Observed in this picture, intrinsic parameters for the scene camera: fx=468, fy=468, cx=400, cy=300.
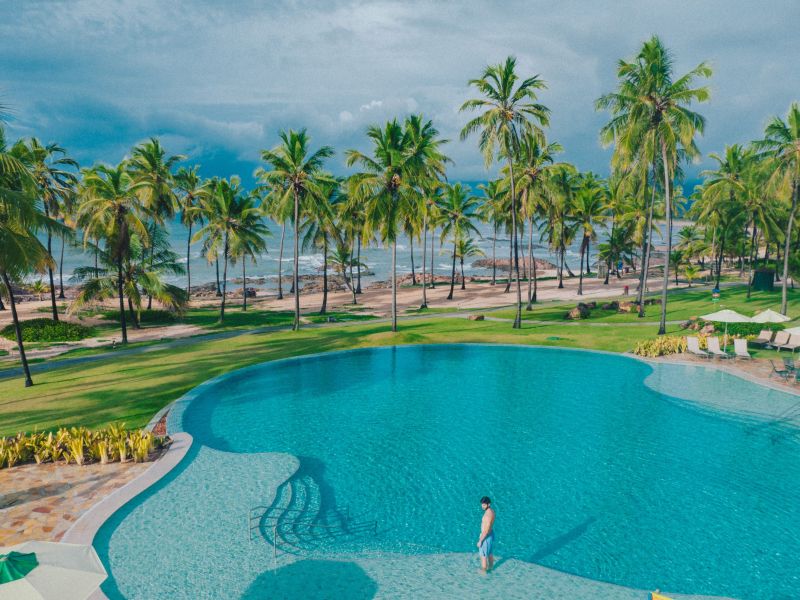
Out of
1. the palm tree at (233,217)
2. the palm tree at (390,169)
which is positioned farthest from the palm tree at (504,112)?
the palm tree at (233,217)

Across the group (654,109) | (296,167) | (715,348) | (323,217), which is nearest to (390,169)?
(296,167)

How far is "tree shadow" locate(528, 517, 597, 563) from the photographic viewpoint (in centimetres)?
952

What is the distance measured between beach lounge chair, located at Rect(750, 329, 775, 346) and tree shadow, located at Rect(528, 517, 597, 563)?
21.3 metres

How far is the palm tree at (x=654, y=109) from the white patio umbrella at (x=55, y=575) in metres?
28.5

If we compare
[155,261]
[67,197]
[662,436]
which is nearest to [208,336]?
[155,261]

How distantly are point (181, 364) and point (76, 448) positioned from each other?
36.4 feet

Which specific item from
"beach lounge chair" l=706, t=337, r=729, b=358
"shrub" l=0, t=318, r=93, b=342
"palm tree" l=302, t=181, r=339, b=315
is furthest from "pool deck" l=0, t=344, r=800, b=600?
"shrub" l=0, t=318, r=93, b=342

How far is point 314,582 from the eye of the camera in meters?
8.67

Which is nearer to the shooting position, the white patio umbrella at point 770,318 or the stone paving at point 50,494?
the stone paving at point 50,494

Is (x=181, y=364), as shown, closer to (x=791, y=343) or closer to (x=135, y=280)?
(x=135, y=280)

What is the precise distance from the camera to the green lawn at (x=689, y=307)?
112 ft

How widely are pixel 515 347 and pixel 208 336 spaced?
2087 cm

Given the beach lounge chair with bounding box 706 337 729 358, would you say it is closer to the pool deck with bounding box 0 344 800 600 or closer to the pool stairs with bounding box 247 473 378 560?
the pool deck with bounding box 0 344 800 600

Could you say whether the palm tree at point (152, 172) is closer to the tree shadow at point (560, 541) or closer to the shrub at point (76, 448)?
the shrub at point (76, 448)
